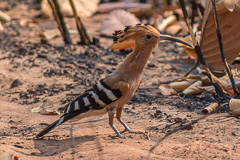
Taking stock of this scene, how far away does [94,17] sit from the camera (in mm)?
8234

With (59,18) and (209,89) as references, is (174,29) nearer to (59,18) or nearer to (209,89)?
(59,18)

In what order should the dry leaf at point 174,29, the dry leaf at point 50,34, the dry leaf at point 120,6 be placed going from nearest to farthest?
the dry leaf at point 50,34 < the dry leaf at point 174,29 < the dry leaf at point 120,6

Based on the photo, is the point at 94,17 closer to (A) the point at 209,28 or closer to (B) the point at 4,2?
(B) the point at 4,2

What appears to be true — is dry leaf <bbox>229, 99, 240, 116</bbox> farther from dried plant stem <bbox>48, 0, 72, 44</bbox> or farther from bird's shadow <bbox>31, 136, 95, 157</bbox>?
dried plant stem <bbox>48, 0, 72, 44</bbox>

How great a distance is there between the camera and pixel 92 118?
414cm

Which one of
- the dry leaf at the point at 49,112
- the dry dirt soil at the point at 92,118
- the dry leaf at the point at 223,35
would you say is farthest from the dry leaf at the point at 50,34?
the dry leaf at the point at 223,35

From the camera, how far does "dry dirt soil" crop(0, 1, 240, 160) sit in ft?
10.5

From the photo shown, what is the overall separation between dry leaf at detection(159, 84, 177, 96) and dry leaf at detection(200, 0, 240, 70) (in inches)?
21.4

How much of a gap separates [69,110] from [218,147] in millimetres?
1271

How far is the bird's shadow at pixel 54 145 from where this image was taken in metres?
Answer: 3.33

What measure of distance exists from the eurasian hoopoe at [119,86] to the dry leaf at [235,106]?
2.74 feet

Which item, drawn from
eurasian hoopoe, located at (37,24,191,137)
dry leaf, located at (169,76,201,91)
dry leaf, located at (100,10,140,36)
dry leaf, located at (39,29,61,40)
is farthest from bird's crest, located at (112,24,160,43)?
dry leaf, located at (39,29,61,40)

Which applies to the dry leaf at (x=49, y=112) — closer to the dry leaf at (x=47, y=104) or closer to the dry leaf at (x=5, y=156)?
the dry leaf at (x=47, y=104)

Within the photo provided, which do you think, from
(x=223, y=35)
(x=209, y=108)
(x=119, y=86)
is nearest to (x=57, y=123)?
(x=119, y=86)
